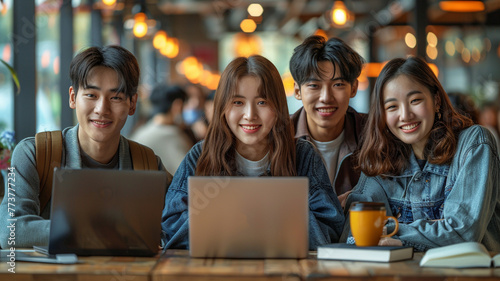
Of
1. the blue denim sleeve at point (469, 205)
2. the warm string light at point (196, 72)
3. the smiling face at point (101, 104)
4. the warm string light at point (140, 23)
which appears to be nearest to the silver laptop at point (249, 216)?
the blue denim sleeve at point (469, 205)

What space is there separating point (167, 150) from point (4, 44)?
6.59ft

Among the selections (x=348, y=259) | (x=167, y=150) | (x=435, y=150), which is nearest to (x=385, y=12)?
(x=167, y=150)

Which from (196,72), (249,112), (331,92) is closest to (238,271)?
(249,112)

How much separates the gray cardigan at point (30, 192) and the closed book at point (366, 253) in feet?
3.09

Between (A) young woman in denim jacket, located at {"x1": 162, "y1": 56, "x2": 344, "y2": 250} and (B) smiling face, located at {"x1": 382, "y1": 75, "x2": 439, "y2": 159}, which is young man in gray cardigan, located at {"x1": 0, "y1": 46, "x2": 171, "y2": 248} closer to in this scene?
(A) young woman in denim jacket, located at {"x1": 162, "y1": 56, "x2": 344, "y2": 250}

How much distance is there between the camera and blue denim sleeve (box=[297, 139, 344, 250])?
7.20ft

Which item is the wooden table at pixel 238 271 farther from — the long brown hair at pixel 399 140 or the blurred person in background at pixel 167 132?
the blurred person in background at pixel 167 132

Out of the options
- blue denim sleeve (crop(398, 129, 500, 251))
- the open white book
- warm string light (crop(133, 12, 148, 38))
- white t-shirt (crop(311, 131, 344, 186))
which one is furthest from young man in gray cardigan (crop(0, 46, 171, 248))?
warm string light (crop(133, 12, 148, 38))

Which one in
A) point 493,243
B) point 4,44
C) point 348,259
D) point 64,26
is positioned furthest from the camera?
point 64,26

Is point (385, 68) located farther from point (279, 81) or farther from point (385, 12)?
point (385, 12)

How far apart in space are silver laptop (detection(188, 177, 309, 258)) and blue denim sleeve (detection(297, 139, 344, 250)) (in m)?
0.34

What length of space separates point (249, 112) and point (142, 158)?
0.57 metres

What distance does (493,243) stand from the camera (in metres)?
2.39

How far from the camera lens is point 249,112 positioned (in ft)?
7.65
